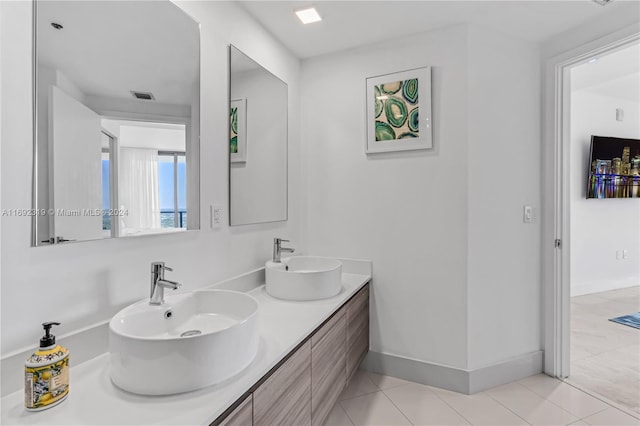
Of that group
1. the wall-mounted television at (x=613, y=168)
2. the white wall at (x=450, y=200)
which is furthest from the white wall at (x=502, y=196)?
the wall-mounted television at (x=613, y=168)

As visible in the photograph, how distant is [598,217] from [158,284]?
4.97 metres

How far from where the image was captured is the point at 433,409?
187cm

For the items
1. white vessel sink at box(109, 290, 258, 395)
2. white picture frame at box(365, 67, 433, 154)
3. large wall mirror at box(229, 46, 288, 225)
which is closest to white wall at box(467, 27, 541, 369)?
white picture frame at box(365, 67, 433, 154)

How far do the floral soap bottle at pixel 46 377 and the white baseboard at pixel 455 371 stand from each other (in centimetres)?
187

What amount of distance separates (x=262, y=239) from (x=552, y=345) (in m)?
2.09

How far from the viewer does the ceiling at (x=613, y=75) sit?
289cm

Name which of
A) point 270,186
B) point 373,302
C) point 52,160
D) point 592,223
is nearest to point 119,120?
point 52,160

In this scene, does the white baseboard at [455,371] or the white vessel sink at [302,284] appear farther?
the white baseboard at [455,371]

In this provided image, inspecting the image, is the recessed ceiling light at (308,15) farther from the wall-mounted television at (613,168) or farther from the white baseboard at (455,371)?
the wall-mounted television at (613,168)

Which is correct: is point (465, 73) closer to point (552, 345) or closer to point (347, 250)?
point (347, 250)

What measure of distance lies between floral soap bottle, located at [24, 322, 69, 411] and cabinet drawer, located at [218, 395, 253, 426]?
412 millimetres

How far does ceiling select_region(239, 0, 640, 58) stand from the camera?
1.79 metres

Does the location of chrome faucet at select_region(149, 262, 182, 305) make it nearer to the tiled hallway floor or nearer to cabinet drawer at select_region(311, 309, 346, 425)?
cabinet drawer at select_region(311, 309, 346, 425)

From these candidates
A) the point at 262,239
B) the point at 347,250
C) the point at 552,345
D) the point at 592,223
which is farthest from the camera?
the point at 592,223
